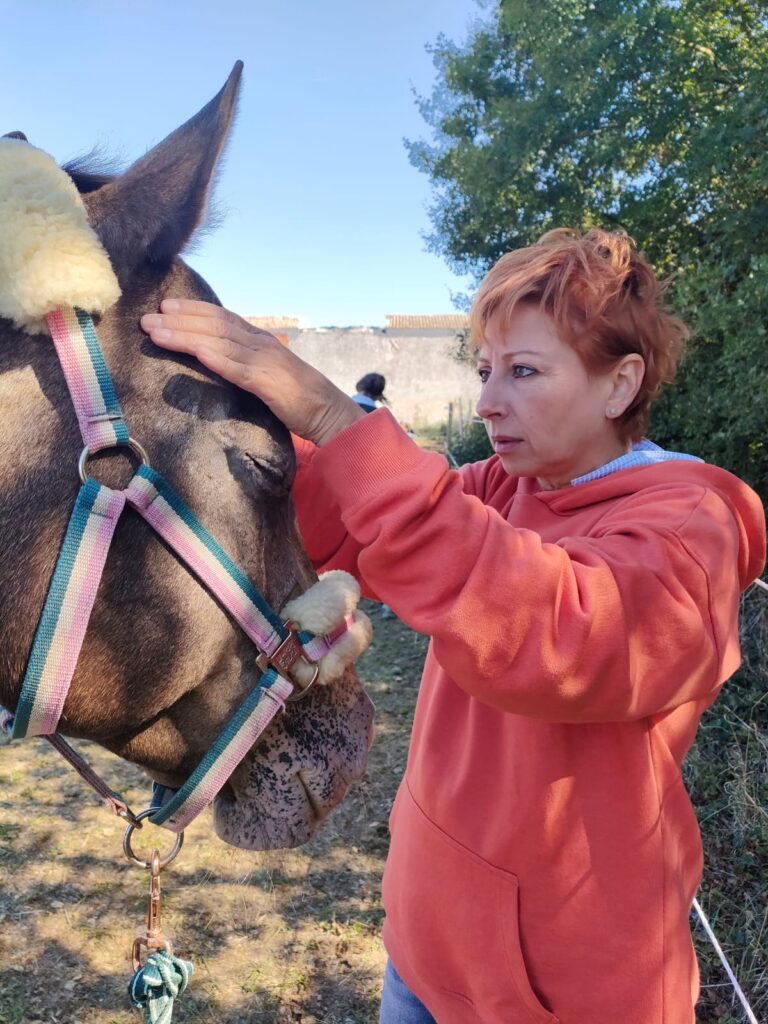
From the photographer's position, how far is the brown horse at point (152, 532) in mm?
1233

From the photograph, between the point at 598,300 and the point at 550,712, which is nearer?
the point at 550,712

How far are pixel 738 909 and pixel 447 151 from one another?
750 cm

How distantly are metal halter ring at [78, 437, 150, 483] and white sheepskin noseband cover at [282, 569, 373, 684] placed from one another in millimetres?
388

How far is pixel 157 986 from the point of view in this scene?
4.51 ft

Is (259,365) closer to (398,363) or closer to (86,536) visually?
(86,536)

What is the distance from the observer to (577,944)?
50.8 inches

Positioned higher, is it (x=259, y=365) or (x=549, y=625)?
(x=259, y=365)

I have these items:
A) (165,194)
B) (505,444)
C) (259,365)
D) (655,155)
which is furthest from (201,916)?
(655,155)

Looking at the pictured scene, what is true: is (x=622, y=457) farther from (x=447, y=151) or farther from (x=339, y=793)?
(x=447, y=151)

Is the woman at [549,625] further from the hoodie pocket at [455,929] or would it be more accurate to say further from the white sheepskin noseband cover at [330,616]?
the white sheepskin noseband cover at [330,616]

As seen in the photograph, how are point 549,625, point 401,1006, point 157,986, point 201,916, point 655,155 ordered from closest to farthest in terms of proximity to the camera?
point 549,625 < point 157,986 < point 401,1006 < point 201,916 < point 655,155

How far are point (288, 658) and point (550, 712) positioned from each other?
0.51 metres

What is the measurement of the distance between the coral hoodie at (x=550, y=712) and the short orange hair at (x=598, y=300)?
254 mm

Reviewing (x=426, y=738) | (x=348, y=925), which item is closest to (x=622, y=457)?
(x=426, y=738)
